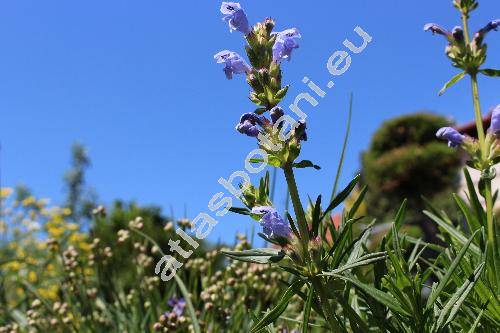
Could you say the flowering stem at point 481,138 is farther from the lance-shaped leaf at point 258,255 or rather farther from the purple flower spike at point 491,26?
the lance-shaped leaf at point 258,255

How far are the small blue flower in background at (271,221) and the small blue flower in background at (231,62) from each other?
390mm

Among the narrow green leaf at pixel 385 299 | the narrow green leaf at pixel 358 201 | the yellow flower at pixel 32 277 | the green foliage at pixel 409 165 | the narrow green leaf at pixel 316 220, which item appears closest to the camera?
the narrow green leaf at pixel 385 299

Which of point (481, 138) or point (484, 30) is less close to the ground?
point (484, 30)

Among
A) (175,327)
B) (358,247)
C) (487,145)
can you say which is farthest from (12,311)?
(487,145)

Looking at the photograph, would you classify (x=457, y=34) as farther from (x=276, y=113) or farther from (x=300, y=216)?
(x=300, y=216)

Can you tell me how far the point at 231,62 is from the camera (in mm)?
1316

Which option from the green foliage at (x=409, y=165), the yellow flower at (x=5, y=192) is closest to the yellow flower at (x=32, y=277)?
the yellow flower at (x=5, y=192)

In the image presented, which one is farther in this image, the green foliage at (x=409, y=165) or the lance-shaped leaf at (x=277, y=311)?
the green foliage at (x=409, y=165)

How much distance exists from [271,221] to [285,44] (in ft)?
1.52

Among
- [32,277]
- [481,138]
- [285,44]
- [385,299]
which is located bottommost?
[385,299]

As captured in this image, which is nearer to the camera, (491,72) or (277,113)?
(277,113)

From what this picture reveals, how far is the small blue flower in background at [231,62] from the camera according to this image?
1.32m

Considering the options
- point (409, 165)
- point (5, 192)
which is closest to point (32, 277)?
point (5, 192)

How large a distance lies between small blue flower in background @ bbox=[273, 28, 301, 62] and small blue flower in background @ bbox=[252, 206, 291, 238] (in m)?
0.40
